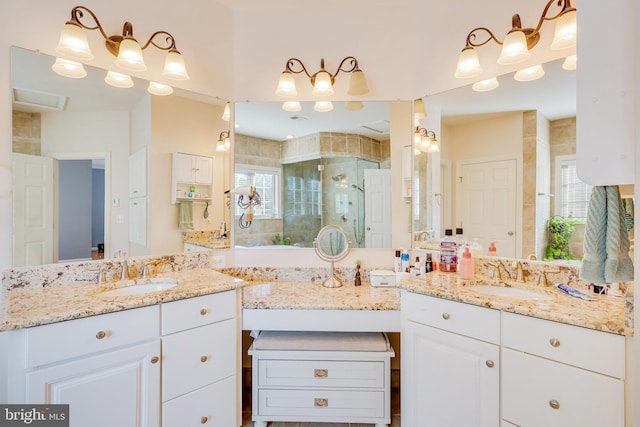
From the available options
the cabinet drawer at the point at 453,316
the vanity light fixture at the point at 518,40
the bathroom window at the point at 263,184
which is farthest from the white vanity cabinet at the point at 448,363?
the vanity light fixture at the point at 518,40

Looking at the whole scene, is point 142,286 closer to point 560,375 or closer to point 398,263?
point 398,263

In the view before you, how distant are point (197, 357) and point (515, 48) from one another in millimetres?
2241

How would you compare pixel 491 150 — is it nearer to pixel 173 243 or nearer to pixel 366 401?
pixel 366 401

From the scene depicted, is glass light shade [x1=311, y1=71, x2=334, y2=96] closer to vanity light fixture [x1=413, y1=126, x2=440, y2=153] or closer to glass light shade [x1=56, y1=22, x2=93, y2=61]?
vanity light fixture [x1=413, y1=126, x2=440, y2=153]

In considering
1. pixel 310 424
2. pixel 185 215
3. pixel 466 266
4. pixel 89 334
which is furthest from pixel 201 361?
pixel 466 266

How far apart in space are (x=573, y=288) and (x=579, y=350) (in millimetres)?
509

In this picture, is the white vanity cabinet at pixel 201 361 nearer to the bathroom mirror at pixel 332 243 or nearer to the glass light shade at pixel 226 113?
the bathroom mirror at pixel 332 243

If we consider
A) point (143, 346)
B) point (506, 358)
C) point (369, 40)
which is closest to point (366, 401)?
point (506, 358)

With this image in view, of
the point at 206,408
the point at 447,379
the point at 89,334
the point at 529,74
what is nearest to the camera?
the point at 89,334

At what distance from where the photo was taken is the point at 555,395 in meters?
1.09

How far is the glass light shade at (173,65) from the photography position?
5.77 ft

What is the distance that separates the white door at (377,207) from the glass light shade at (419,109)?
0.42m

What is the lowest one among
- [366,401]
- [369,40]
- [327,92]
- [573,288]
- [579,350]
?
[366,401]

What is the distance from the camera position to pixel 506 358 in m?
1.21
